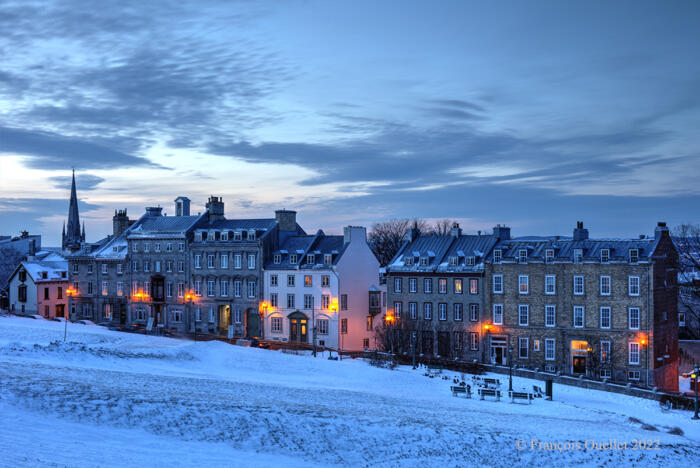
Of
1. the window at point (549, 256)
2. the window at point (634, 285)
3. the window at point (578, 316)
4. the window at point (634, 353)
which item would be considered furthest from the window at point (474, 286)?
the window at point (634, 353)

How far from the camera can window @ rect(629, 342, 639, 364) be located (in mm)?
62531

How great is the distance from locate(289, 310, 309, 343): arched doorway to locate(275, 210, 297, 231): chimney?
11.8 meters

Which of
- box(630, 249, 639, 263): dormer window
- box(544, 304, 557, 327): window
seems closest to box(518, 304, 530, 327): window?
box(544, 304, 557, 327): window

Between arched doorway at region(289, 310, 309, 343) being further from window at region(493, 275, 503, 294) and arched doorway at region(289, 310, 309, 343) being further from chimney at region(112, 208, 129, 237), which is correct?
chimney at region(112, 208, 129, 237)

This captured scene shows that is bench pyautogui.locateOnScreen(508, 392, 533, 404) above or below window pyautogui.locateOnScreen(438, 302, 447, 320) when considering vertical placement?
below

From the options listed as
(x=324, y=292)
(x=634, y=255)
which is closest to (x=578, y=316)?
(x=634, y=255)

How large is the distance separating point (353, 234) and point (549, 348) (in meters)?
24.9

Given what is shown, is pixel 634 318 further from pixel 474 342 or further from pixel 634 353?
pixel 474 342

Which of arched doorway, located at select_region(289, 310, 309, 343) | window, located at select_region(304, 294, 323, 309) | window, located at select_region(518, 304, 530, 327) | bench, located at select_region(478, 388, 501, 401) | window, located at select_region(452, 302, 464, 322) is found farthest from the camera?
arched doorway, located at select_region(289, 310, 309, 343)

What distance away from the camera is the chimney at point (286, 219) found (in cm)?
8750

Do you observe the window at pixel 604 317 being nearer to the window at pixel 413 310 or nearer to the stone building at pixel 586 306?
the stone building at pixel 586 306

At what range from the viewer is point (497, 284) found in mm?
70062

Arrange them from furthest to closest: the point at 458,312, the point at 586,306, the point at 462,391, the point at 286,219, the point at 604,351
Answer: the point at 286,219
the point at 458,312
the point at 586,306
the point at 604,351
the point at 462,391

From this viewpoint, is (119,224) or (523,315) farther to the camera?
(119,224)
